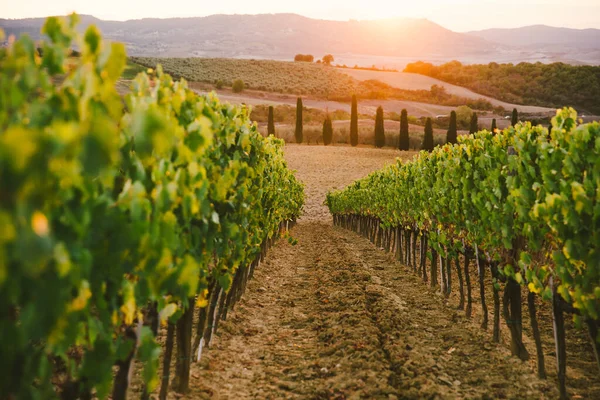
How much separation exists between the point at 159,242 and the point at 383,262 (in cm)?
1265

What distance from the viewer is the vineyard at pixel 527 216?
4.75 metres

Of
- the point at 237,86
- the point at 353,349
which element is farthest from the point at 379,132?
the point at 353,349

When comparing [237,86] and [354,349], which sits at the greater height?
[237,86]

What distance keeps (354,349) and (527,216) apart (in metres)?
2.82

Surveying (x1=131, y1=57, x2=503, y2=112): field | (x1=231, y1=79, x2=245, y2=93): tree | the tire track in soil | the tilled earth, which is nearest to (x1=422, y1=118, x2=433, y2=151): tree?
(x1=131, y1=57, x2=503, y2=112): field

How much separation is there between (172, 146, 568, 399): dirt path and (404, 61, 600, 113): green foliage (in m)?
85.9

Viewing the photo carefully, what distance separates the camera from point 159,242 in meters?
2.81

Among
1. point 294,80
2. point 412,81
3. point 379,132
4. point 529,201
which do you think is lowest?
point 379,132

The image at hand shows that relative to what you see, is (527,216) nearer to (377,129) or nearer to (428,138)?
(428,138)

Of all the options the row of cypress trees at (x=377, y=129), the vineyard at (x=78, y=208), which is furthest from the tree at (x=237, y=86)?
the vineyard at (x=78, y=208)

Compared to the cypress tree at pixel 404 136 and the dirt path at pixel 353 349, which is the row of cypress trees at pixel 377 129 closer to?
the cypress tree at pixel 404 136

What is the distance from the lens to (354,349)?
648 cm

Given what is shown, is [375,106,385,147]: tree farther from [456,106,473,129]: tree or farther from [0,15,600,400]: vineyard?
[0,15,600,400]: vineyard

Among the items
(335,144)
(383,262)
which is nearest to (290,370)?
(383,262)
